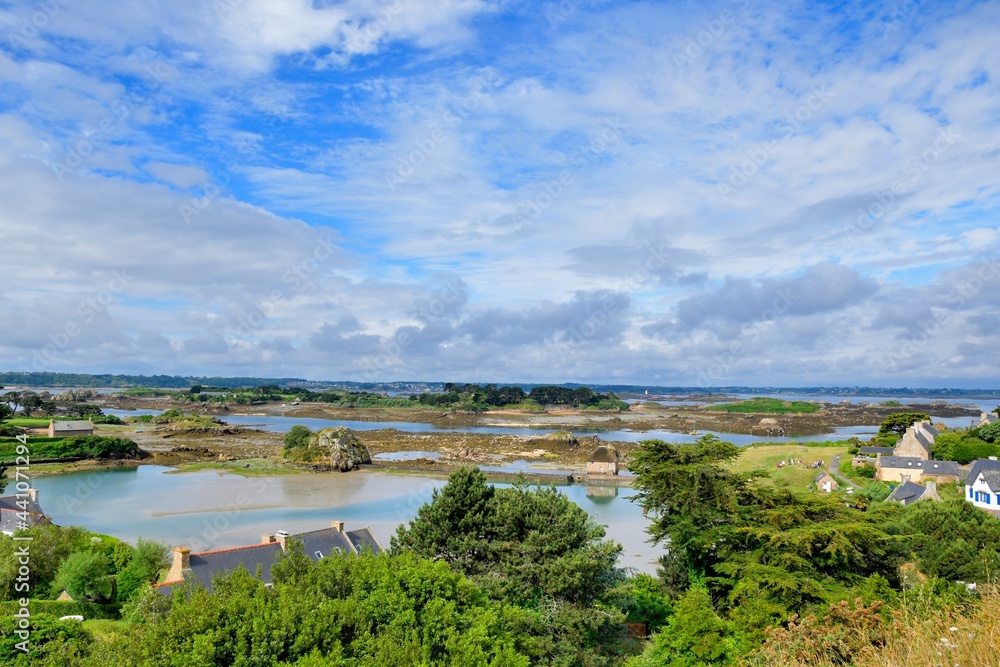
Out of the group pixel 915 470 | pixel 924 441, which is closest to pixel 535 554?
pixel 915 470

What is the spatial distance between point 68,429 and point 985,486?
72821mm

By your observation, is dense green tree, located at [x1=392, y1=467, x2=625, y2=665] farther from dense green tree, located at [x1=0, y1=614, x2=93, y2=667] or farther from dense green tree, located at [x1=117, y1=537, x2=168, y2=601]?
dense green tree, located at [x1=117, y1=537, x2=168, y2=601]

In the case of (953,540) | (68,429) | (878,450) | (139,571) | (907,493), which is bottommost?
(139,571)

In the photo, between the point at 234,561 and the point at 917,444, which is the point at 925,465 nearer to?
the point at 917,444

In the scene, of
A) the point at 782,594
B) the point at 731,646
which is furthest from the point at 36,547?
the point at 782,594

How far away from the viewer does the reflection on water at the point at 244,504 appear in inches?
1131

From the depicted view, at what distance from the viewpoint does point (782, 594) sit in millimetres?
13906

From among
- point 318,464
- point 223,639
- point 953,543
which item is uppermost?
point 223,639

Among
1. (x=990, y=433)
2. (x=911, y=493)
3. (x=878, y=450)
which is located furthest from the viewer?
(x=878, y=450)

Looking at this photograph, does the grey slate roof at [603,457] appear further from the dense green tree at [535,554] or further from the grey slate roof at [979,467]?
the dense green tree at [535,554]

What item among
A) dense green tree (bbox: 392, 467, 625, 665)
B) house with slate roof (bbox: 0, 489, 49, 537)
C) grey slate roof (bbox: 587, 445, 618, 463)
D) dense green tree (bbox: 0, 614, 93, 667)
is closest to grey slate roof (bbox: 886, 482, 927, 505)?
grey slate roof (bbox: 587, 445, 618, 463)

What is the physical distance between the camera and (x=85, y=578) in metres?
18.0

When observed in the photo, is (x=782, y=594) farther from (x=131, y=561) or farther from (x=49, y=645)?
(x=131, y=561)

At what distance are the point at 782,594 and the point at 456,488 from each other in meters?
8.33
